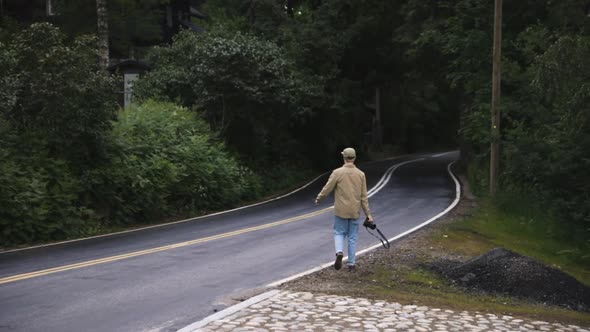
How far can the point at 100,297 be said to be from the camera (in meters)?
9.48

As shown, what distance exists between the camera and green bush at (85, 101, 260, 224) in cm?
1870

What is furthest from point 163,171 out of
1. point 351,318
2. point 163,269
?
point 351,318

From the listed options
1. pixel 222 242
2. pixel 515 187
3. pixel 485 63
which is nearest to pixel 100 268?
pixel 222 242

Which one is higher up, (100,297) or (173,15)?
(173,15)

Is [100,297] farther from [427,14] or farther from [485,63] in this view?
[427,14]

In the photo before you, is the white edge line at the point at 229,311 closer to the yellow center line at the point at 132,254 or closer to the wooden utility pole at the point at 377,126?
the yellow center line at the point at 132,254

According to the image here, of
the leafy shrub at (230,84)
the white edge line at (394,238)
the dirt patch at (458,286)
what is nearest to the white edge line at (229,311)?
the dirt patch at (458,286)

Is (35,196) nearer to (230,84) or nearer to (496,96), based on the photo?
(230,84)

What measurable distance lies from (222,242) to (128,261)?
2.94 meters

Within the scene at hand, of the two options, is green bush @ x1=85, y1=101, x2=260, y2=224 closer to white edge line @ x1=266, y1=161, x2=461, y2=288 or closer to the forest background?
the forest background

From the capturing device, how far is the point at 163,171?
68.3 feet

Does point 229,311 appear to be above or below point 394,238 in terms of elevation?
above

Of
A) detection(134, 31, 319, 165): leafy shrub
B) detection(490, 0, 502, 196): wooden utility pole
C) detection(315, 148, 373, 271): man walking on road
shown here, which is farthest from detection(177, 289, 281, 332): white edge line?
detection(134, 31, 319, 165): leafy shrub

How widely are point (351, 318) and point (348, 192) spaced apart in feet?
10.00
